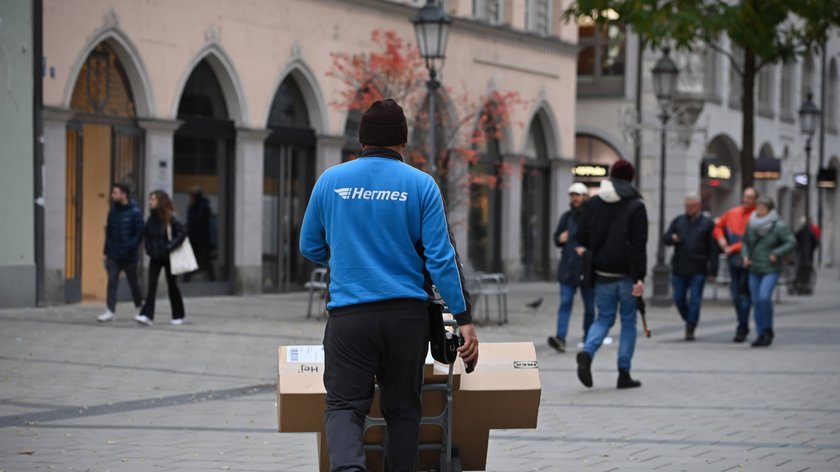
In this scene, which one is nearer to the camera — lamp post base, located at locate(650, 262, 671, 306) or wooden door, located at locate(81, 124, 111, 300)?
wooden door, located at locate(81, 124, 111, 300)

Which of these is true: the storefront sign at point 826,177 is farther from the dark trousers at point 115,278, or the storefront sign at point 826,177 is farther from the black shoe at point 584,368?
the black shoe at point 584,368

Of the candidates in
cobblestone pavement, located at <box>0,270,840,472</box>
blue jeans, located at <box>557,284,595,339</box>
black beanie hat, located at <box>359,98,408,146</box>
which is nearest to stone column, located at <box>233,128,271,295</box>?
cobblestone pavement, located at <box>0,270,840,472</box>

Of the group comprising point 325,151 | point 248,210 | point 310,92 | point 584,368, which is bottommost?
point 584,368

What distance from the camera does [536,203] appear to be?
119ft

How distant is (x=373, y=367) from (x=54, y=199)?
53.2ft

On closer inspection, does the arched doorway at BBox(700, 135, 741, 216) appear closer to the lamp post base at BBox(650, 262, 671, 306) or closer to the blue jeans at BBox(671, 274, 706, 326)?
the lamp post base at BBox(650, 262, 671, 306)

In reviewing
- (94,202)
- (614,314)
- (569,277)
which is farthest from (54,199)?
(614,314)

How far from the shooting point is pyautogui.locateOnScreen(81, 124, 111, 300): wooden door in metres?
23.0

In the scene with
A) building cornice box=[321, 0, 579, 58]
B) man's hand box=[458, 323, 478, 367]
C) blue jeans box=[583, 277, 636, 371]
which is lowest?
blue jeans box=[583, 277, 636, 371]

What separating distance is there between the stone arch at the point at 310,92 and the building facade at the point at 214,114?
0.08ft

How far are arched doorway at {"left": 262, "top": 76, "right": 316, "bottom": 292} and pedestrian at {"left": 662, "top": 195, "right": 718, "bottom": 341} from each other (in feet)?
31.9

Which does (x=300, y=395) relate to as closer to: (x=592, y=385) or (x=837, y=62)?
(x=592, y=385)

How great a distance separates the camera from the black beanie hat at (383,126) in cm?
636

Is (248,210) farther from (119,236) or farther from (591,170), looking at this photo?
(591,170)
